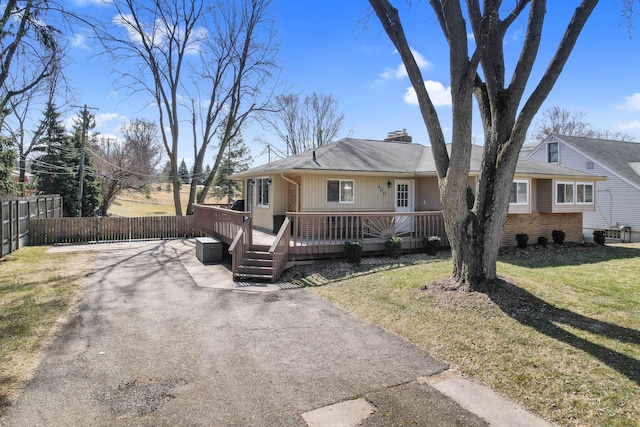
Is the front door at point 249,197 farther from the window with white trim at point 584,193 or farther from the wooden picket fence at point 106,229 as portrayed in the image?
the window with white trim at point 584,193

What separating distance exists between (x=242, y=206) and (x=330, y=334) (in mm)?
13098

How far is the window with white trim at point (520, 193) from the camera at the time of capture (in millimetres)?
13555

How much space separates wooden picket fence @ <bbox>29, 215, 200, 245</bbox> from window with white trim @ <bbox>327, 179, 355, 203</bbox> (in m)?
9.42

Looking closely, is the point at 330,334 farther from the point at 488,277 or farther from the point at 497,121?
the point at 497,121

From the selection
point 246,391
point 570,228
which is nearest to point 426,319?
point 246,391

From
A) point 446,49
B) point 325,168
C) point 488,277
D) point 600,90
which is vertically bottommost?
point 488,277

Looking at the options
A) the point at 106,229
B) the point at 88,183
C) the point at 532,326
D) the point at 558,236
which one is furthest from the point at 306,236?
the point at 88,183

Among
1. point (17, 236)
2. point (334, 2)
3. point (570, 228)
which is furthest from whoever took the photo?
point (570, 228)

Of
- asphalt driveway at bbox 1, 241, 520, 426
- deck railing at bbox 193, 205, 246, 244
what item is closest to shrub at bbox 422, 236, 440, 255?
asphalt driveway at bbox 1, 241, 520, 426

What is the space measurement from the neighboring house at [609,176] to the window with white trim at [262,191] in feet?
59.5

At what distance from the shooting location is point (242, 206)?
18.0 metres

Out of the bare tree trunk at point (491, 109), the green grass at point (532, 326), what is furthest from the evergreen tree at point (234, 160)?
the bare tree trunk at point (491, 109)

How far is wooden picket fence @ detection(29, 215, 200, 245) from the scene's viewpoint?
15.9 meters

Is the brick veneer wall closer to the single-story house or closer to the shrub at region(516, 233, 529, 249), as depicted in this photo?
the single-story house
